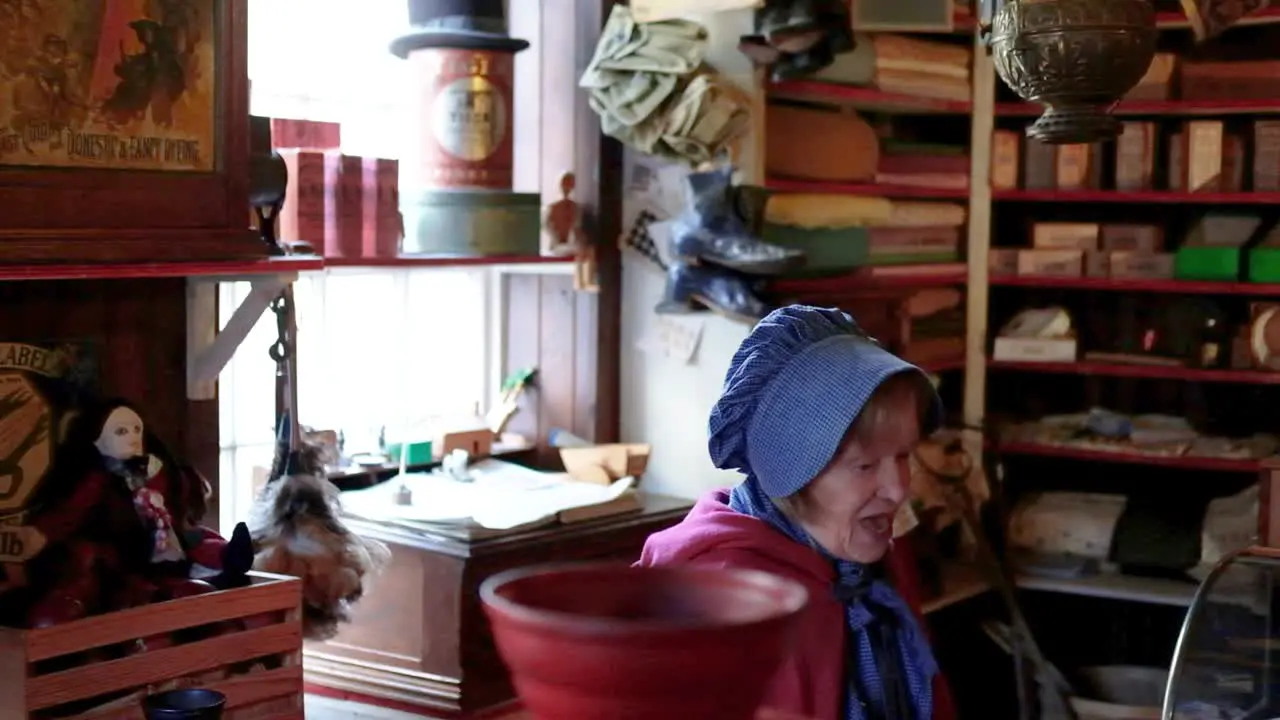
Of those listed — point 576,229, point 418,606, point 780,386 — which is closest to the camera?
point 780,386

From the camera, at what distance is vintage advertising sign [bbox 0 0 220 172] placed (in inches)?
78.4

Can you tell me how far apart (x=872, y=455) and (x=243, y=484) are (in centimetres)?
148

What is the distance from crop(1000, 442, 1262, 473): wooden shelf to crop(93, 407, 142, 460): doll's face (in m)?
2.68

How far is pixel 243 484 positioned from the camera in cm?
296

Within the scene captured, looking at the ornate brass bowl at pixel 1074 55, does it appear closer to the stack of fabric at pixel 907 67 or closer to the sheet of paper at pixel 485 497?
the sheet of paper at pixel 485 497

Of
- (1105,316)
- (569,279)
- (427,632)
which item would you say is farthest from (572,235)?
(1105,316)

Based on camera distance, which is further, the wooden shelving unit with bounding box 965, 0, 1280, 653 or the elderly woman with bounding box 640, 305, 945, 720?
the wooden shelving unit with bounding box 965, 0, 1280, 653

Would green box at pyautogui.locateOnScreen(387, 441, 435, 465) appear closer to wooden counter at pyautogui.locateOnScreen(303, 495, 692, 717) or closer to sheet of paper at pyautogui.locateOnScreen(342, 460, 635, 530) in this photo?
sheet of paper at pyautogui.locateOnScreen(342, 460, 635, 530)

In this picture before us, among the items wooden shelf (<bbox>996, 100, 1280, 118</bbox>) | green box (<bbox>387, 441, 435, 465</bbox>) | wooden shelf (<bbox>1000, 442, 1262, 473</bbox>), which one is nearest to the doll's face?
green box (<bbox>387, 441, 435, 465</bbox>)

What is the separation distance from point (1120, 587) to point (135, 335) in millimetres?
2590

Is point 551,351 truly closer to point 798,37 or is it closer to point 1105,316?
point 798,37

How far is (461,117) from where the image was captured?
309 centimetres

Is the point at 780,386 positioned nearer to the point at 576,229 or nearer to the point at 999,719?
the point at 576,229

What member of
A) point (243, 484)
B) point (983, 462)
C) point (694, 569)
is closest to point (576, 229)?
point (243, 484)
